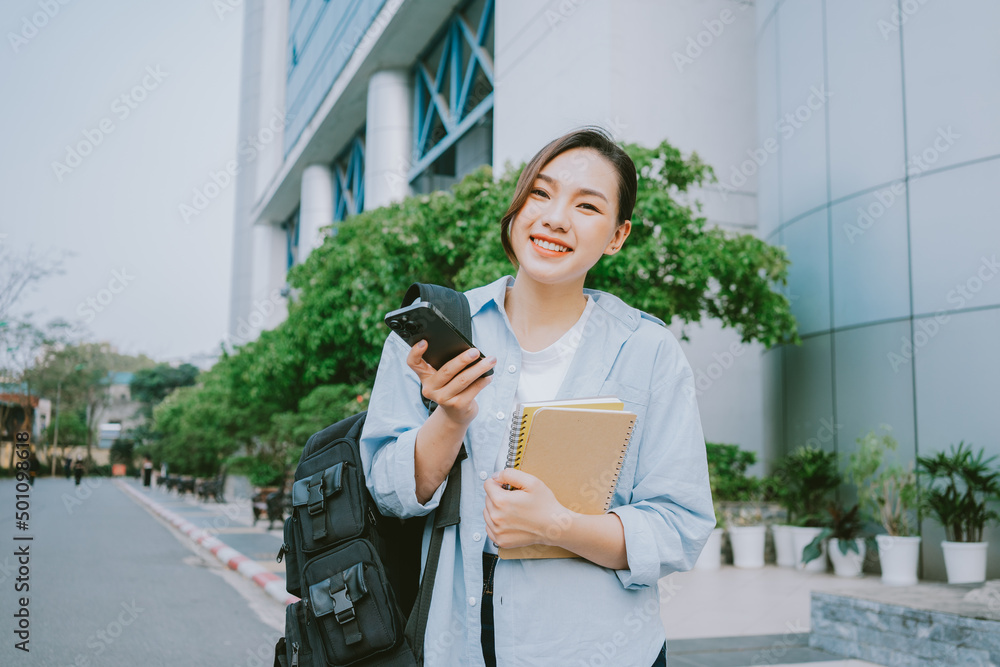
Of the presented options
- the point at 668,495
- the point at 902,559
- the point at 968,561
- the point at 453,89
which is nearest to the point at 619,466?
the point at 668,495

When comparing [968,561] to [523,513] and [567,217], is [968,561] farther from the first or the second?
[523,513]

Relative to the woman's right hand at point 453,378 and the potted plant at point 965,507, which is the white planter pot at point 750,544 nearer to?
the potted plant at point 965,507

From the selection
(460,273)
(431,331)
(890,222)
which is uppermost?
(890,222)

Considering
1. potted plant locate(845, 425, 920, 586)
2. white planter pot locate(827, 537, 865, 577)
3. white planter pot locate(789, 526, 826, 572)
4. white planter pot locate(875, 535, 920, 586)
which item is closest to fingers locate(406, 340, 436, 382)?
potted plant locate(845, 425, 920, 586)

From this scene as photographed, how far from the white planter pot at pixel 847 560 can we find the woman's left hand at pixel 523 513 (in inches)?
353

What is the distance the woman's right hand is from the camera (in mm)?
1348

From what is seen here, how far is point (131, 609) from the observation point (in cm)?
755

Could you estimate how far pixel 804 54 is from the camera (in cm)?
1177

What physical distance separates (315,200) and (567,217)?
33377 mm

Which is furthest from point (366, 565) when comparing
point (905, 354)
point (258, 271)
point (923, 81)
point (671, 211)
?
point (258, 271)

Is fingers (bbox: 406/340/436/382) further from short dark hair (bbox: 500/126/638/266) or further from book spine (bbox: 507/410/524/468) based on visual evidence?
short dark hair (bbox: 500/126/638/266)

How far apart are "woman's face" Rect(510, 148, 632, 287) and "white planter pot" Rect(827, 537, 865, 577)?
884cm

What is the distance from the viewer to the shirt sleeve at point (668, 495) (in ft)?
4.72

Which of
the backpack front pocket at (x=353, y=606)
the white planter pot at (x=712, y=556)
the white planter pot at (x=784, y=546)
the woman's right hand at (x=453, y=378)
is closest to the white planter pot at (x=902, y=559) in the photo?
the white planter pot at (x=784, y=546)
